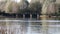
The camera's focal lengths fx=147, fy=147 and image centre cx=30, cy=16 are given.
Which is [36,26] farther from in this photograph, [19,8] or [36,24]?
[19,8]

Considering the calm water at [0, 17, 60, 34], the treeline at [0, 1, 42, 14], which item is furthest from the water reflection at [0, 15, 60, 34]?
the treeline at [0, 1, 42, 14]

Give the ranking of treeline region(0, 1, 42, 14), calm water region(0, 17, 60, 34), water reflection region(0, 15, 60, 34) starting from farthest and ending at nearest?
treeline region(0, 1, 42, 14), calm water region(0, 17, 60, 34), water reflection region(0, 15, 60, 34)

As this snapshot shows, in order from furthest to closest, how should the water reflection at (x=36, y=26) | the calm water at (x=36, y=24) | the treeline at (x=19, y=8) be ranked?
the treeline at (x=19, y=8) → the calm water at (x=36, y=24) → the water reflection at (x=36, y=26)

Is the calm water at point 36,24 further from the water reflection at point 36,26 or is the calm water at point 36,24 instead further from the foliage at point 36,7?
the foliage at point 36,7

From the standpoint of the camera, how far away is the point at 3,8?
181 inches

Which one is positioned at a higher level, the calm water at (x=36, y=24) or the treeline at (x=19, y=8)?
the treeline at (x=19, y=8)

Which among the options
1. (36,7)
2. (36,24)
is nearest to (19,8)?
(36,7)

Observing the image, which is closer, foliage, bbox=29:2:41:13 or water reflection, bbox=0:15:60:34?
water reflection, bbox=0:15:60:34

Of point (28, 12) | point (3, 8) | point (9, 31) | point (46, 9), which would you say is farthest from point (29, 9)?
point (9, 31)

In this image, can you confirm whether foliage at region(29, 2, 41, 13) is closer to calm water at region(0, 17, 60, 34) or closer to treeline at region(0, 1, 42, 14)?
treeline at region(0, 1, 42, 14)

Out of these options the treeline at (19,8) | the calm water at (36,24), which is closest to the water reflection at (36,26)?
the calm water at (36,24)

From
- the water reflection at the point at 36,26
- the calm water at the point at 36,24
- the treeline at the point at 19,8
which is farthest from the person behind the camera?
the treeline at the point at 19,8

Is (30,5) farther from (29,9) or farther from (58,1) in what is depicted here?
(58,1)

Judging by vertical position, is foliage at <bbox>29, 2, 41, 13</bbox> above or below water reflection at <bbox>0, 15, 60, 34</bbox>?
above
